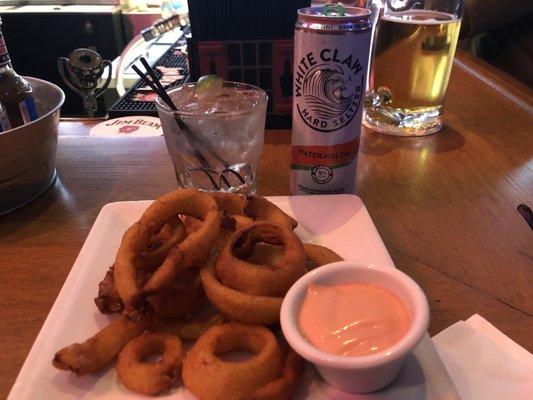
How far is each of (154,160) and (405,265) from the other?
2.33ft

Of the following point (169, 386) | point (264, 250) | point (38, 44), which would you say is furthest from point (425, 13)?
point (38, 44)

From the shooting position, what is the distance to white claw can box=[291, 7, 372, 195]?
833 millimetres

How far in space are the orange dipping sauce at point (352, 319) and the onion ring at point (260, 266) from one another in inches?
2.1

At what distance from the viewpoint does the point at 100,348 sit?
62 centimetres

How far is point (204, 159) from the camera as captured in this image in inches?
40.6

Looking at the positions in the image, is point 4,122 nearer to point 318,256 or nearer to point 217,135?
point 217,135

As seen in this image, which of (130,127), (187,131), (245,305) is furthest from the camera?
(130,127)

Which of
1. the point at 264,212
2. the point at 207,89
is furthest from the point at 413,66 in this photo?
the point at 264,212

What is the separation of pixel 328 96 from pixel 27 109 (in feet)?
2.18

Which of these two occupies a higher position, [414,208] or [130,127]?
[414,208]

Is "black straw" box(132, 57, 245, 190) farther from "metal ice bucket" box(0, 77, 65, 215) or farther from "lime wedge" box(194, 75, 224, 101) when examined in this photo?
"metal ice bucket" box(0, 77, 65, 215)

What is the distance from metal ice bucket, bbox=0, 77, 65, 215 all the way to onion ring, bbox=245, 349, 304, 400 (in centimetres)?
68

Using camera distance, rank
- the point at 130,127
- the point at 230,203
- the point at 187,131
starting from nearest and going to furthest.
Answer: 1. the point at 230,203
2. the point at 187,131
3. the point at 130,127

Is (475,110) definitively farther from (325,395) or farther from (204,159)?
(325,395)
